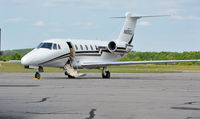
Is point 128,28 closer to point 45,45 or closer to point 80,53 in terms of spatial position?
point 80,53

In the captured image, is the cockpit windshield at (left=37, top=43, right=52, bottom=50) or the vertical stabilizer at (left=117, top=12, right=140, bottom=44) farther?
the vertical stabilizer at (left=117, top=12, right=140, bottom=44)

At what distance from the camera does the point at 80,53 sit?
30.4 meters

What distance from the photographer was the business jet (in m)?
27.4

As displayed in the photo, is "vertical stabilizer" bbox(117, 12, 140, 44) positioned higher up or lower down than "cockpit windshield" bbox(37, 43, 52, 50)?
higher up

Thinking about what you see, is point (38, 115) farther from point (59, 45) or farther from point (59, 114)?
point (59, 45)

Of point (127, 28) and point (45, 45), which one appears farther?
point (127, 28)

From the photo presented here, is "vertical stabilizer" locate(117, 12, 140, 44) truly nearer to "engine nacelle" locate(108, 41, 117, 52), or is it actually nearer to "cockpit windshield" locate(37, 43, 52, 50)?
"engine nacelle" locate(108, 41, 117, 52)

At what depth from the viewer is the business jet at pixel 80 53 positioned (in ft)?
89.8

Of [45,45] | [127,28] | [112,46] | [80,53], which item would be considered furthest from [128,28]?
[45,45]

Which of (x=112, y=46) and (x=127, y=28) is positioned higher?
(x=127, y=28)

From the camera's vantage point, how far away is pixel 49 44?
93.1 feet

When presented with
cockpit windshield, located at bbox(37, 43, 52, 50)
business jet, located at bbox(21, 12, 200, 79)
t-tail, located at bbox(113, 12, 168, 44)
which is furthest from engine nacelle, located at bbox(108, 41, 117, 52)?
cockpit windshield, located at bbox(37, 43, 52, 50)

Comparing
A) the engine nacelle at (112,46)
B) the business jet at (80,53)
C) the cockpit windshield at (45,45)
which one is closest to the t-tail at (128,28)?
the business jet at (80,53)

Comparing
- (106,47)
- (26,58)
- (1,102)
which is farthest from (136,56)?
(1,102)
